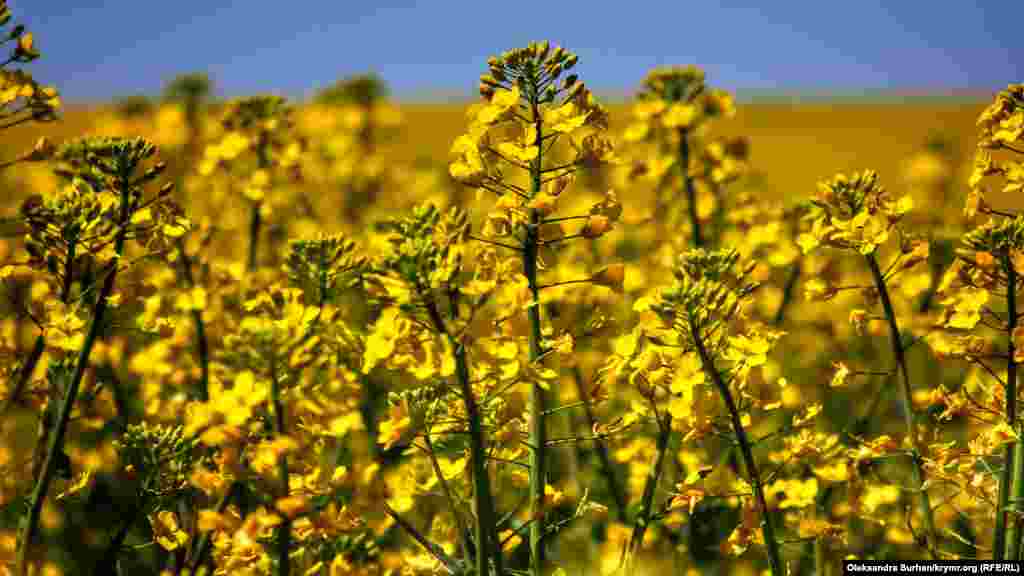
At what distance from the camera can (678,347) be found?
2.61 m

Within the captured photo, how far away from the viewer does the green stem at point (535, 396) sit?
249 centimetres

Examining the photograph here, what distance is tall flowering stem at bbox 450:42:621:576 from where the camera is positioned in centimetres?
250

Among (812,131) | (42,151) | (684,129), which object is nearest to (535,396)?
(42,151)

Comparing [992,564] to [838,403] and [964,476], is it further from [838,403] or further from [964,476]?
[838,403]

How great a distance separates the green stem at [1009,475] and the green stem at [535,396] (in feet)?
5.04

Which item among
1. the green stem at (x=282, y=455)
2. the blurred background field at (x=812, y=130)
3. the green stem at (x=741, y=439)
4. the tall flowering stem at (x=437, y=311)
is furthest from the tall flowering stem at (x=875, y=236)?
the blurred background field at (x=812, y=130)

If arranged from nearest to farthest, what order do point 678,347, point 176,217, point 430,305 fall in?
point 430,305 → point 678,347 → point 176,217

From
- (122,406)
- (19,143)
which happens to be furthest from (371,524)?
(19,143)

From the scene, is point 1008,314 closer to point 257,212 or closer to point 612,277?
point 612,277

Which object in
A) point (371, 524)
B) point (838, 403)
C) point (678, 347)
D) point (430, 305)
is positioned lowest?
point (838, 403)

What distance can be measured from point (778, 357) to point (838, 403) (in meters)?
1.05

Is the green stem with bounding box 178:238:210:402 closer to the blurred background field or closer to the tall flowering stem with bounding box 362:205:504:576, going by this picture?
the tall flowering stem with bounding box 362:205:504:576

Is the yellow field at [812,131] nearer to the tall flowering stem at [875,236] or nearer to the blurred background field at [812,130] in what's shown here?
the blurred background field at [812,130]

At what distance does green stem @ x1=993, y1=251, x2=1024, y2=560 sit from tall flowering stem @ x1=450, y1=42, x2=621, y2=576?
1.42 metres
